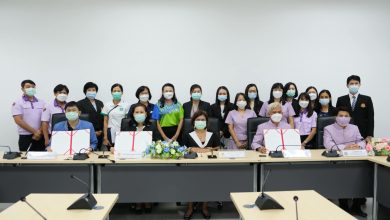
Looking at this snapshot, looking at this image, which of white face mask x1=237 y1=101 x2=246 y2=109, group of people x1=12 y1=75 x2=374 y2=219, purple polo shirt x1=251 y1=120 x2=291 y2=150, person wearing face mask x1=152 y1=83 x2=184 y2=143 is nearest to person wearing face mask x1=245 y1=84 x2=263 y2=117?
group of people x1=12 y1=75 x2=374 y2=219

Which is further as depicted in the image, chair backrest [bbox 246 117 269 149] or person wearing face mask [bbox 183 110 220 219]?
chair backrest [bbox 246 117 269 149]

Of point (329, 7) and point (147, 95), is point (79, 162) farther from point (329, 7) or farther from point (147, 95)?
point (329, 7)

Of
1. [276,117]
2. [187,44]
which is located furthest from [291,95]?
[187,44]

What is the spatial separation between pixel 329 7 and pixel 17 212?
5.44 meters

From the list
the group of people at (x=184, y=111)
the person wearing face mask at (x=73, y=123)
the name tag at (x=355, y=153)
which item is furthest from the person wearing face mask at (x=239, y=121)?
the person wearing face mask at (x=73, y=123)

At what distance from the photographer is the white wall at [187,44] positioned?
5336 mm

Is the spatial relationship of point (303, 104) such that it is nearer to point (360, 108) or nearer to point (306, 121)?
point (306, 121)

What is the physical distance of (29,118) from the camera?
4.73m

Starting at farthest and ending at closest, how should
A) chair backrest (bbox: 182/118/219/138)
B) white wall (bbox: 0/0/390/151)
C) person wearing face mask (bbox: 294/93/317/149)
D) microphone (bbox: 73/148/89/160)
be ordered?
white wall (bbox: 0/0/390/151), person wearing face mask (bbox: 294/93/317/149), chair backrest (bbox: 182/118/219/138), microphone (bbox: 73/148/89/160)

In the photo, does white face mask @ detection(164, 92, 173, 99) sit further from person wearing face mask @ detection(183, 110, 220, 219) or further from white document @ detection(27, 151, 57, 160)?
white document @ detection(27, 151, 57, 160)

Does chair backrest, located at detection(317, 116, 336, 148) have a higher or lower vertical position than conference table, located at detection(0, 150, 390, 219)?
higher

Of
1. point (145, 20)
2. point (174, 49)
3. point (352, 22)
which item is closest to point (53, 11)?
point (145, 20)

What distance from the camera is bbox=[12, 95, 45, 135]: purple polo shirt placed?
15.4ft

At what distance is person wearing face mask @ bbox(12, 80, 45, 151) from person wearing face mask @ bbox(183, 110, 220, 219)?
88.4 inches
